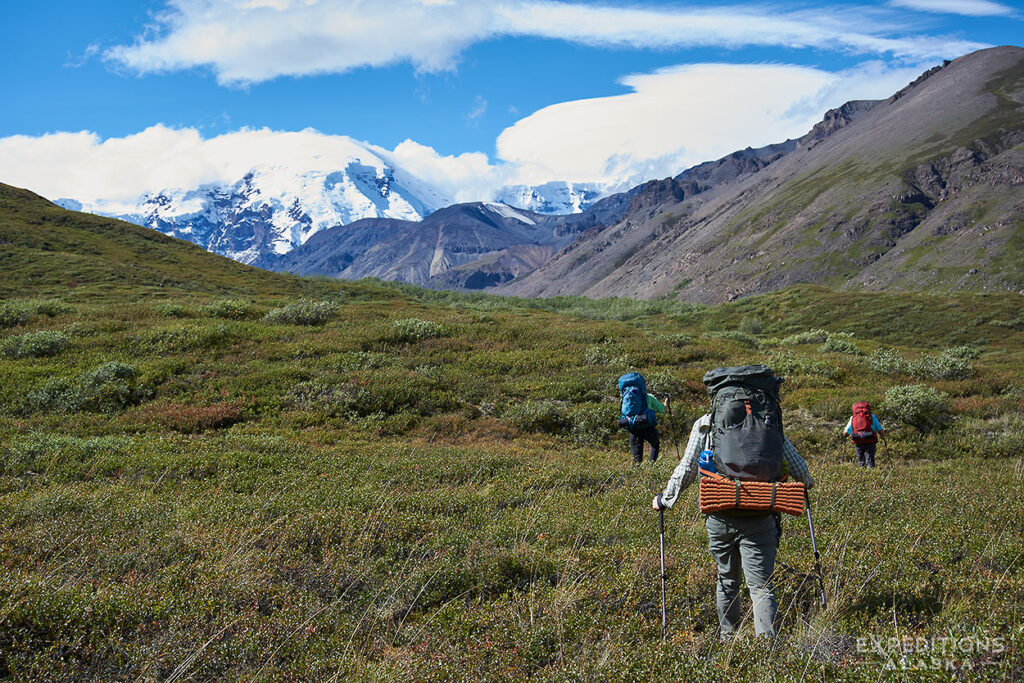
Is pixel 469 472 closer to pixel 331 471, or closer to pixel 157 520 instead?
pixel 331 471

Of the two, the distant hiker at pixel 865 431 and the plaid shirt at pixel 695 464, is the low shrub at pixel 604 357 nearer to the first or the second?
the distant hiker at pixel 865 431

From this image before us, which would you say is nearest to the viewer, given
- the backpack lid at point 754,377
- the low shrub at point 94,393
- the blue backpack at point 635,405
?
the backpack lid at point 754,377

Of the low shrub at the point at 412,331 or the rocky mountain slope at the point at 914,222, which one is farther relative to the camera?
the rocky mountain slope at the point at 914,222

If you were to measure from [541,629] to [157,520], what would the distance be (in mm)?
5421

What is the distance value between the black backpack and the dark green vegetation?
133 cm

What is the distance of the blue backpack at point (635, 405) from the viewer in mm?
12461

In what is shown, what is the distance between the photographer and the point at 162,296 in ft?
117

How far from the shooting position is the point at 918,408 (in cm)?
1588

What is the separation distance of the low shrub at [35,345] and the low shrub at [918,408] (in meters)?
26.2

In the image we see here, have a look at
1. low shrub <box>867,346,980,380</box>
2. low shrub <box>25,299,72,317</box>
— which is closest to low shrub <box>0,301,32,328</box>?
low shrub <box>25,299,72,317</box>

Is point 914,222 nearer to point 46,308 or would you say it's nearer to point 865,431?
point 865,431

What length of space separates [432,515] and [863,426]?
10.2m

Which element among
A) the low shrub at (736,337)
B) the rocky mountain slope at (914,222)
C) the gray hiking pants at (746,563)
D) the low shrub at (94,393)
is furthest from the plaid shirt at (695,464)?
the rocky mountain slope at (914,222)

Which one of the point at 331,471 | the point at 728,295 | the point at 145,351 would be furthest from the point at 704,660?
the point at 728,295
